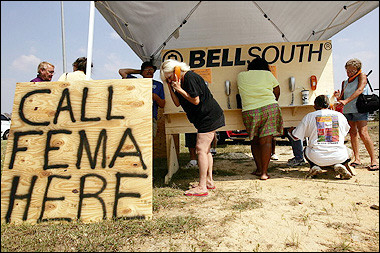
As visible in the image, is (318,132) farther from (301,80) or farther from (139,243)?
(139,243)

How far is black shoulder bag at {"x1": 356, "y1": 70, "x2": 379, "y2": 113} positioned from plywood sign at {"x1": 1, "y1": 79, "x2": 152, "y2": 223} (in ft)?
12.1

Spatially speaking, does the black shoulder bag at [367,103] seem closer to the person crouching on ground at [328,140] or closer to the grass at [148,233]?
the person crouching on ground at [328,140]

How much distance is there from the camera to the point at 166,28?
5145 millimetres

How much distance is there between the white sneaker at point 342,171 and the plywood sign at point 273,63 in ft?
3.71

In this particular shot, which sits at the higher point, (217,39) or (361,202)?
(217,39)

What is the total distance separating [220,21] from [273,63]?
146cm

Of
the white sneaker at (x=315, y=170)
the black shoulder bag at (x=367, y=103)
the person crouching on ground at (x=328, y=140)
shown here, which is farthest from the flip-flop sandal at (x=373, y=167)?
the white sneaker at (x=315, y=170)

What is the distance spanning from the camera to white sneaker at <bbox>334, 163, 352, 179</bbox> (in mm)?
3789

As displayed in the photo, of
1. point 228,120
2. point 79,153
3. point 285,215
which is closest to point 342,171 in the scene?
point 285,215

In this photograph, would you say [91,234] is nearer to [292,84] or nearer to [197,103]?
[197,103]

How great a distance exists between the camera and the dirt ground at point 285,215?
2031mm

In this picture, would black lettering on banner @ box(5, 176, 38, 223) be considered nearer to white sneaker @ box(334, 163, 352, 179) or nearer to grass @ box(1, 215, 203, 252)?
grass @ box(1, 215, 203, 252)

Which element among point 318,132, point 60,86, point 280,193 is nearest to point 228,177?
point 280,193

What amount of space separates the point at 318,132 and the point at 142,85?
2730 millimetres
